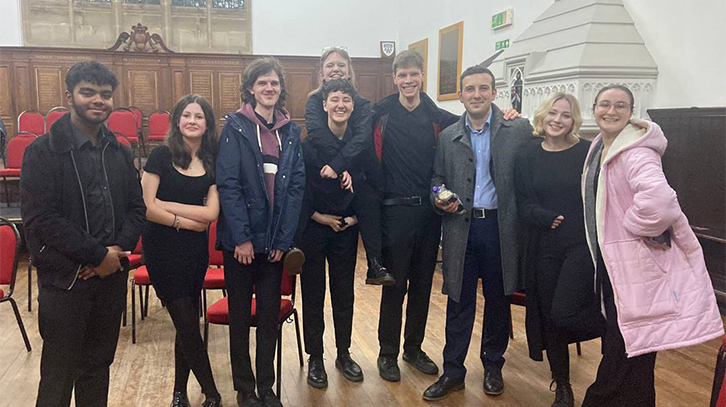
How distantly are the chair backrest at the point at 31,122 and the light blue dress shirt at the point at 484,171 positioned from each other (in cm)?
842

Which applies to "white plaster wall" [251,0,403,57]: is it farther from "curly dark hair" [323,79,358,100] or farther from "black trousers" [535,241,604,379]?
"black trousers" [535,241,604,379]

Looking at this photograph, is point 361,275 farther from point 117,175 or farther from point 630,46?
point 117,175

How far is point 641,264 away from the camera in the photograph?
6.88ft

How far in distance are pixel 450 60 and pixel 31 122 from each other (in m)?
6.85

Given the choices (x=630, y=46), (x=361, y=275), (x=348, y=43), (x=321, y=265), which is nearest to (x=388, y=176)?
(x=321, y=265)

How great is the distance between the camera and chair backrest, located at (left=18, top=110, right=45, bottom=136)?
8.87m

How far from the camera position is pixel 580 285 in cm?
245

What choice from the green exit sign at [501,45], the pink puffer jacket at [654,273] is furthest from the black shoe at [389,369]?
the green exit sign at [501,45]

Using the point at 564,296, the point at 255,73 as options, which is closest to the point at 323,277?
the point at 255,73

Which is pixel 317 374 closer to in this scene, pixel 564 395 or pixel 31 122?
pixel 564 395

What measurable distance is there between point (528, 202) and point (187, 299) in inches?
66.6

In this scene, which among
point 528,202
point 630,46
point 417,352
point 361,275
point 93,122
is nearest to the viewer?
point 93,122

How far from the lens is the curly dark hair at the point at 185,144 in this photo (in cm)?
250

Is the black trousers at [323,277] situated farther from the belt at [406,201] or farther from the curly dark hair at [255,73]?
the curly dark hair at [255,73]
